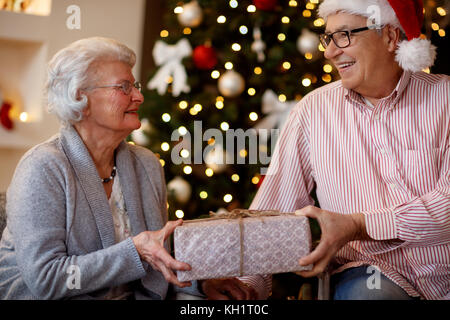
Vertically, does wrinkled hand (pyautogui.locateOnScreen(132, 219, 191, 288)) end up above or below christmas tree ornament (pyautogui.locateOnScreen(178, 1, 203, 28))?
below

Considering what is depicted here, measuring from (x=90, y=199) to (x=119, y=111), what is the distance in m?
0.32

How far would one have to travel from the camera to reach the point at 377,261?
1.75 m

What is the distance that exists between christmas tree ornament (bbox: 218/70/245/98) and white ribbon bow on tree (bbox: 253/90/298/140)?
153 mm

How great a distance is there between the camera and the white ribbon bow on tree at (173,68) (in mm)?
3160

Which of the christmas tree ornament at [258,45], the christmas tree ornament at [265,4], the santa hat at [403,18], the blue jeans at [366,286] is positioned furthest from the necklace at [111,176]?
the christmas tree ornament at [265,4]

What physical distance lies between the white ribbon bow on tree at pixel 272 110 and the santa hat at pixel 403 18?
111 centimetres

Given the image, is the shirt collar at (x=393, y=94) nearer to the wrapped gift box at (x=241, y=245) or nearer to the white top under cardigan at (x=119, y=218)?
the wrapped gift box at (x=241, y=245)

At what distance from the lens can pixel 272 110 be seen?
3.08 meters

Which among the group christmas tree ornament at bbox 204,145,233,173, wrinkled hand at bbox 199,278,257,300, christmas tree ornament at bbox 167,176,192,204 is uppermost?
christmas tree ornament at bbox 204,145,233,173

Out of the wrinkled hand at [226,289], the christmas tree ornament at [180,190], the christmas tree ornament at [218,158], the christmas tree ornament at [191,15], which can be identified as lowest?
the wrinkled hand at [226,289]

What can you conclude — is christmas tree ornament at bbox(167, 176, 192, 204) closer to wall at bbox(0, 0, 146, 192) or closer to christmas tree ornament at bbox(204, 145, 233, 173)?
christmas tree ornament at bbox(204, 145, 233, 173)

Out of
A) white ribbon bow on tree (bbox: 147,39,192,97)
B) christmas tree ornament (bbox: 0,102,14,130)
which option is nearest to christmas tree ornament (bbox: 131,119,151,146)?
white ribbon bow on tree (bbox: 147,39,192,97)

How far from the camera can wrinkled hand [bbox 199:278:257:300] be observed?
5.65 feet

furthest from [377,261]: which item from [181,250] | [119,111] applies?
[119,111]
